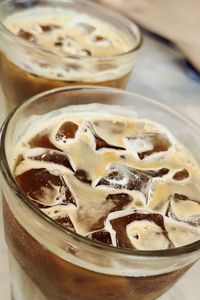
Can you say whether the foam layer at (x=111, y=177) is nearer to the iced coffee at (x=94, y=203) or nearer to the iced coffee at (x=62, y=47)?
the iced coffee at (x=94, y=203)

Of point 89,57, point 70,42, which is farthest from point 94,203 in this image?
point 70,42

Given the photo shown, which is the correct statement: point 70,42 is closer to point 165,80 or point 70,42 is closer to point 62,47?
point 62,47

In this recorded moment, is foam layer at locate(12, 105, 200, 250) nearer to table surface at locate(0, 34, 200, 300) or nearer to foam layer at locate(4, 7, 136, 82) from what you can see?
foam layer at locate(4, 7, 136, 82)

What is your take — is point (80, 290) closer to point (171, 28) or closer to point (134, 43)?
point (134, 43)

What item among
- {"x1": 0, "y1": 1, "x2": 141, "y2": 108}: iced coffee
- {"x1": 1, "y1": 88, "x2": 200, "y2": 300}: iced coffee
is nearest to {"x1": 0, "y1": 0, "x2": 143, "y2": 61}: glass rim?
{"x1": 0, "y1": 1, "x2": 141, "y2": 108}: iced coffee

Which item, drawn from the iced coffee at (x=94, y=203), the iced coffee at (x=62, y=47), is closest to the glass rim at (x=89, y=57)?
the iced coffee at (x=62, y=47)

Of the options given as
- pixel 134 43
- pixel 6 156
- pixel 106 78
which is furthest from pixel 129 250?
pixel 134 43
